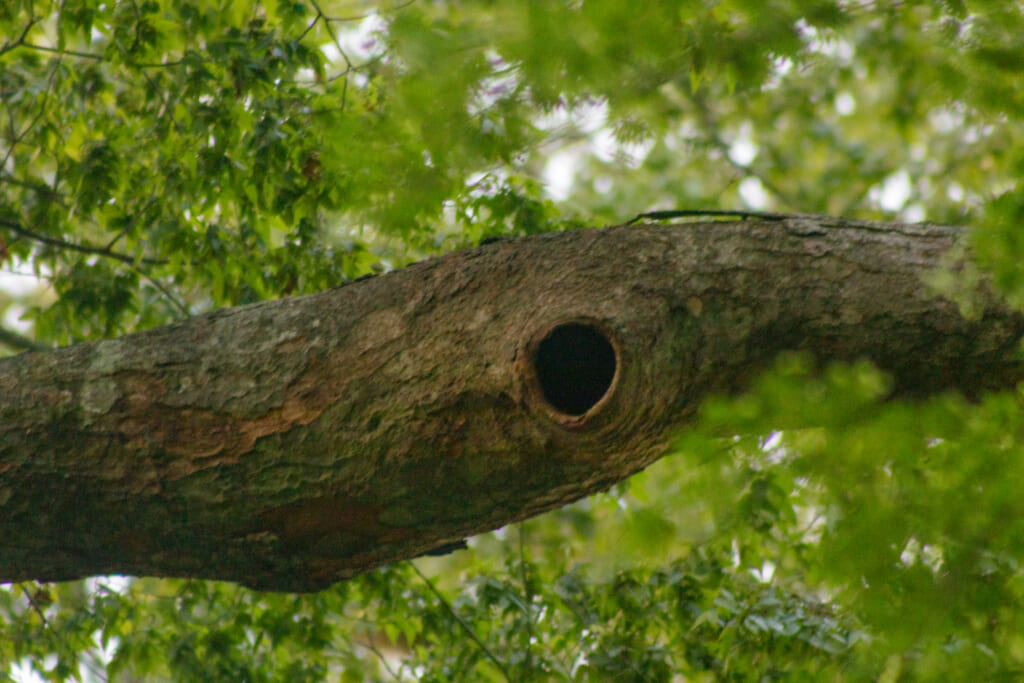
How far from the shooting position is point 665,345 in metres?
1.73

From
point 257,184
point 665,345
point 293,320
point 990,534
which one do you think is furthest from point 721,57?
point 257,184

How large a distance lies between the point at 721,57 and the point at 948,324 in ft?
2.21

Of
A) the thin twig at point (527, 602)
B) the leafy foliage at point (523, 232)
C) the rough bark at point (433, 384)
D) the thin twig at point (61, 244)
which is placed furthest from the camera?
the thin twig at point (61, 244)

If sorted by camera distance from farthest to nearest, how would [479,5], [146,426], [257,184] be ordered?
[257,184], [146,426], [479,5]

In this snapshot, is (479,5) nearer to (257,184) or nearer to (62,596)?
(257,184)

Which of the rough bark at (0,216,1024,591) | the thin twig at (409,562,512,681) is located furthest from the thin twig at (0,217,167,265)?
the thin twig at (409,562,512,681)

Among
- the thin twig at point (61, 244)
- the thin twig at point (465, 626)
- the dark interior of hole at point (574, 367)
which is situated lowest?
the thin twig at point (465, 626)

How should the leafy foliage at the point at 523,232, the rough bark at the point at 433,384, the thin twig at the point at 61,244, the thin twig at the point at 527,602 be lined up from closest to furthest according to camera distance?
1. the leafy foliage at the point at 523,232
2. the rough bark at the point at 433,384
3. the thin twig at the point at 527,602
4. the thin twig at the point at 61,244

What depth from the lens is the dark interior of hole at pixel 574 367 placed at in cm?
179

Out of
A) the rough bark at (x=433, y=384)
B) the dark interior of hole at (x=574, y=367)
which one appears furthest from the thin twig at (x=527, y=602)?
the dark interior of hole at (x=574, y=367)

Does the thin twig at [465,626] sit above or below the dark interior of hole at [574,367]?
below

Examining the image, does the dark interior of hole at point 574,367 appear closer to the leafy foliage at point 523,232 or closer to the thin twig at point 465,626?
the leafy foliage at point 523,232

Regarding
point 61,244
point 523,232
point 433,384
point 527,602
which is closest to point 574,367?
point 433,384

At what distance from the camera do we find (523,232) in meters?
2.67
